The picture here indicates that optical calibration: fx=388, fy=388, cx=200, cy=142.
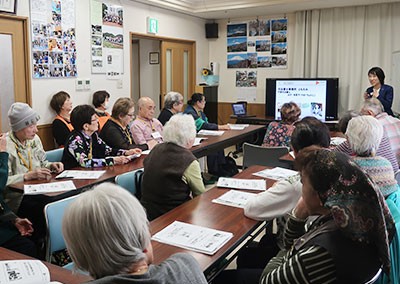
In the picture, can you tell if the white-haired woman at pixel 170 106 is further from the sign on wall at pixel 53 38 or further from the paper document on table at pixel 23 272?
the paper document on table at pixel 23 272

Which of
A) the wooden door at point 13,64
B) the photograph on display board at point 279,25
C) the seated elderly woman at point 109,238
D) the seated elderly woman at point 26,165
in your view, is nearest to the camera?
the seated elderly woman at point 109,238

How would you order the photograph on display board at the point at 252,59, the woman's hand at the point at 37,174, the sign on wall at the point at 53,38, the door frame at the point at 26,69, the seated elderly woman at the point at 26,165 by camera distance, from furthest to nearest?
the photograph on display board at the point at 252,59
the sign on wall at the point at 53,38
the door frame at the point at 26,69
the woman's hand at the point at 37,174
the seated elderly woman at the point at 26,165

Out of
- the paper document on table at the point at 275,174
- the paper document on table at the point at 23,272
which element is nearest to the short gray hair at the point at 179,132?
the paper document on table at the point at 275,174

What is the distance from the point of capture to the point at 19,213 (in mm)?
2785

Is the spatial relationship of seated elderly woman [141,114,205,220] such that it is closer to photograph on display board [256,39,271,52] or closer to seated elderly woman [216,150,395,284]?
seated elderly woman [216,150,395,284]

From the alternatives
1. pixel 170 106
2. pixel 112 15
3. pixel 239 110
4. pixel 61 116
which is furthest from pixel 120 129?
pixel 239 110

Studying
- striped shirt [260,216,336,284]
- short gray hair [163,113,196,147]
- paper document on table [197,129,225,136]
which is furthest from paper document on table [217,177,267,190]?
paper document on table [197,129,225,136]

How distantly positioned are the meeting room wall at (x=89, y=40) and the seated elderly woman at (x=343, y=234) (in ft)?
13.1

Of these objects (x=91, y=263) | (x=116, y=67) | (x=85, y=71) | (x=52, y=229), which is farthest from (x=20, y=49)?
(x=91, y=263)

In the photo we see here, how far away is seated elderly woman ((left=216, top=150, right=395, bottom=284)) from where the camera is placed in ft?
4.06

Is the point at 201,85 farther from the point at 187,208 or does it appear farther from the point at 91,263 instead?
the point at 91,263

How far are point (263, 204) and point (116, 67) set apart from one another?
13.6 ft

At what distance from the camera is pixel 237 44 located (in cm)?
764

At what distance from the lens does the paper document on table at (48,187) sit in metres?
2.57
